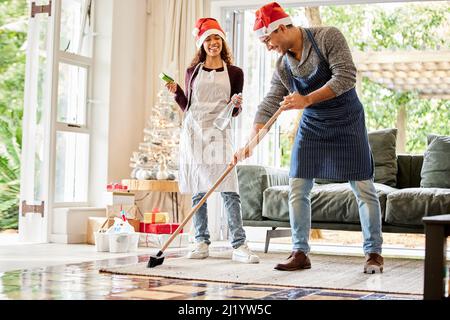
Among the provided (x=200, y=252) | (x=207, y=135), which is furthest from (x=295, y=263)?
(x=207, y=135)

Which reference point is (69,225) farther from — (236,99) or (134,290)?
(134,290)

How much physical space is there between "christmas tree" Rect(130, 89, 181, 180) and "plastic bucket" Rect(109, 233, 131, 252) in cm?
82

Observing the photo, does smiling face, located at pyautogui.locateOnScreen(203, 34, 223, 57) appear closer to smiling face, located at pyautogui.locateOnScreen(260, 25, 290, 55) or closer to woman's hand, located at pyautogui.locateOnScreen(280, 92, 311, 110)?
smiling face, located at pyautogui.locateOnScreen(260, 25, 290, 55)

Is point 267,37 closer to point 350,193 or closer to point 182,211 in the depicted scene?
point 350,193

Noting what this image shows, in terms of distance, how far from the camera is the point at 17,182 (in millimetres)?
7402

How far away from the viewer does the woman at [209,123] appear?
3.98 metres

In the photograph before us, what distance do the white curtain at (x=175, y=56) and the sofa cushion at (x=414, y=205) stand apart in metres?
1.94

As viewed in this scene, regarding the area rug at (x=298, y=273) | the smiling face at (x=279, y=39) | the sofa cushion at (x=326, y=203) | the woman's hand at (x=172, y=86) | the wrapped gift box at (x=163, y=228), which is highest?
the smiling face at (x=279, y=39)

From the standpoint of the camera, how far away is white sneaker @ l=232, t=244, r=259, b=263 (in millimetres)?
3908

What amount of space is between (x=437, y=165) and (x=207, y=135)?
5.20 ft

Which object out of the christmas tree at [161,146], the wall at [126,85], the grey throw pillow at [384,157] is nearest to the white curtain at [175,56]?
the wall at [126,85]

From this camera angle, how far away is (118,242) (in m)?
4.70

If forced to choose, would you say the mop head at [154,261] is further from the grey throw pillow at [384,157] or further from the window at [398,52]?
the window at [398,52]
